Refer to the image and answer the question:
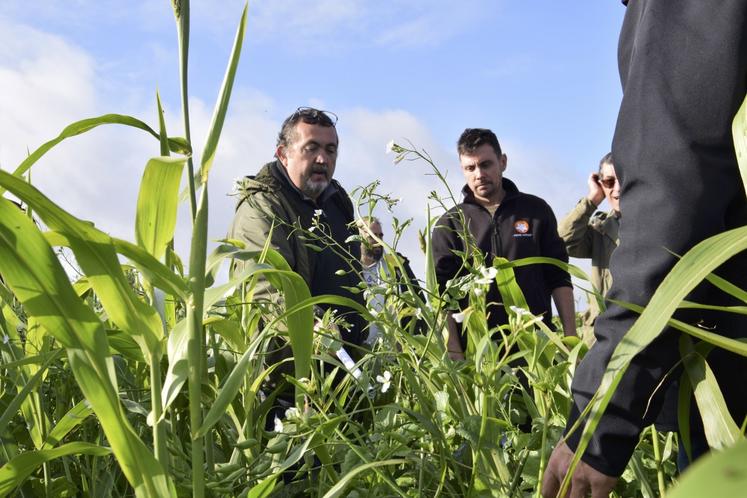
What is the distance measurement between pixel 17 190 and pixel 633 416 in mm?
711

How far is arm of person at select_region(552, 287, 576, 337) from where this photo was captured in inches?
136

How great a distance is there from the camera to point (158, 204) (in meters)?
0.84

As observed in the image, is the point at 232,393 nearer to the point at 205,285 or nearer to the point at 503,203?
the point at 205,285

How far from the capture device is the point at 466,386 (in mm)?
1344

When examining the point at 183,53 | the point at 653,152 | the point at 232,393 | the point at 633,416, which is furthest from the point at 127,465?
the point at 653,152

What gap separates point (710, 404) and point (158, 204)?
1.97ft

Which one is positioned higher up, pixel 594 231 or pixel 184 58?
pixel 184 58

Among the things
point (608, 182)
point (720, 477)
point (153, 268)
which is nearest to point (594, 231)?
point (608, 182)

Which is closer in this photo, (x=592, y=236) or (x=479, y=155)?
(x=479, y=155)

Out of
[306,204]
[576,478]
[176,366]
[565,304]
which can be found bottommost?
[565,304]

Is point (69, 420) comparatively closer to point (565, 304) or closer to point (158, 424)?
point (158, 424)

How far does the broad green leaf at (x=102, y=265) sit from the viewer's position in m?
0.70

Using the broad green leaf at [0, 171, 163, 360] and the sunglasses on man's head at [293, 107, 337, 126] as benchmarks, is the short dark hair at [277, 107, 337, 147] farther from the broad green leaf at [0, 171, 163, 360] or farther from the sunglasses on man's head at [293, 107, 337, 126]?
the broad green leaf at [0, 171, 163, 360]

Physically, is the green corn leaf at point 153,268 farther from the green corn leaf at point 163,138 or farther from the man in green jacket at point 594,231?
the man in green jacket at point 594,231
